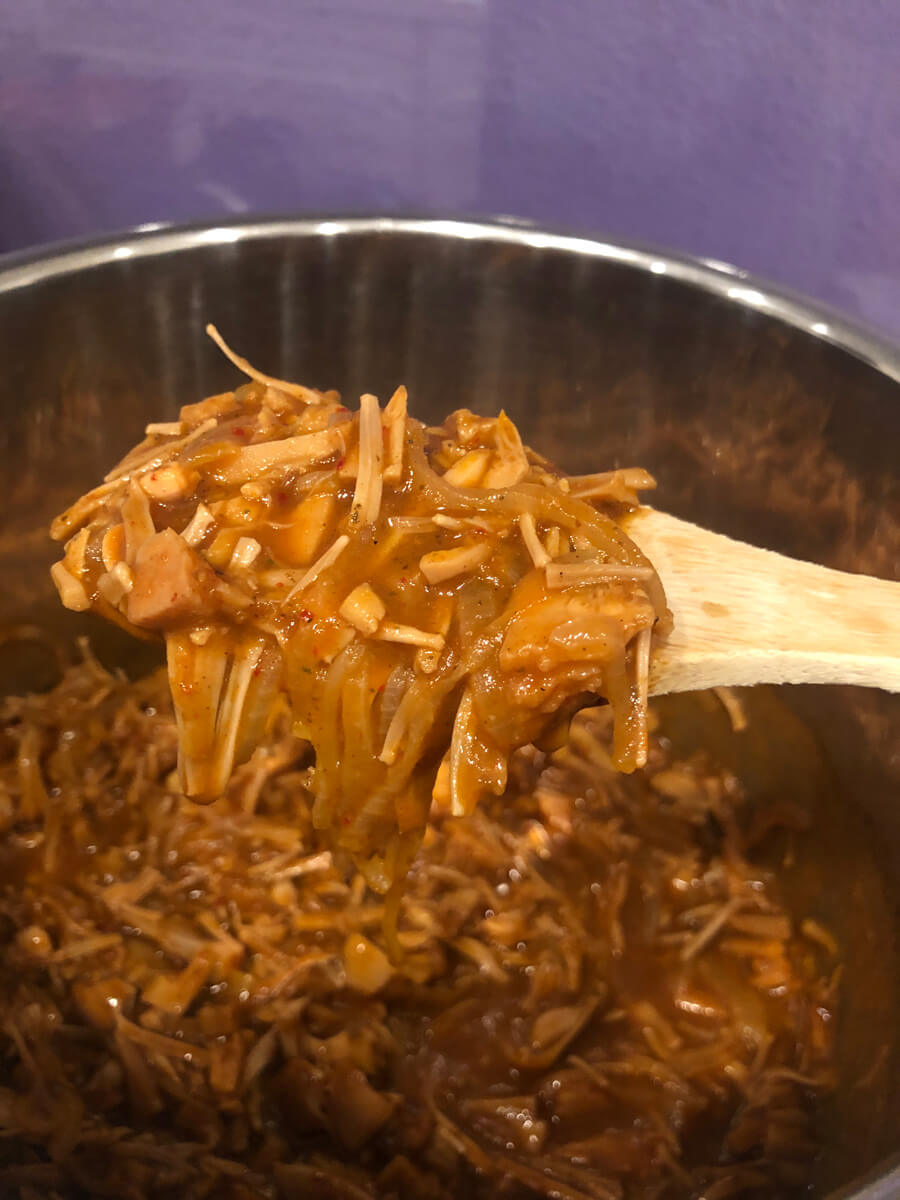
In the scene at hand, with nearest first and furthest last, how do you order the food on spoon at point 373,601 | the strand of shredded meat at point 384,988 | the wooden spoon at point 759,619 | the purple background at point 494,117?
1. the food on spoon at point 373,601
2. the wooden spoon at point 759,619
3. the strand of shredded meat at point 384,988
4. the purple background at point 494,117

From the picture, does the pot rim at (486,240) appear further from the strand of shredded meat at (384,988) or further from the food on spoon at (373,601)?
the strand of shredded meat at (384,988)

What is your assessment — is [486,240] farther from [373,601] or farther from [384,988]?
[384,988]

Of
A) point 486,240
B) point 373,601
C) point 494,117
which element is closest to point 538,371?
point 486,240

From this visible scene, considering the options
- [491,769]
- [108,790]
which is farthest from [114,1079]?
[491,769]

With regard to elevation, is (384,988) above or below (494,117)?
below

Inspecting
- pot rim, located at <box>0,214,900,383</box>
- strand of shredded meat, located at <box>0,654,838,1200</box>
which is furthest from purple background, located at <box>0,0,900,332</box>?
strand of shredded meat, located at <box>0,654,838,1200</box>

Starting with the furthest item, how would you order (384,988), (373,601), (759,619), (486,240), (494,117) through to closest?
(494,117), (486,240), (384,988), (759,619), (373,601)

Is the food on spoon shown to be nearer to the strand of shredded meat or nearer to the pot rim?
the strand of shredded meat

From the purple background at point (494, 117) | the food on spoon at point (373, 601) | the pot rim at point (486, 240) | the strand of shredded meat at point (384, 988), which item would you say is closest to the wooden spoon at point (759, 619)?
the food on spoon at point (373, 601)
